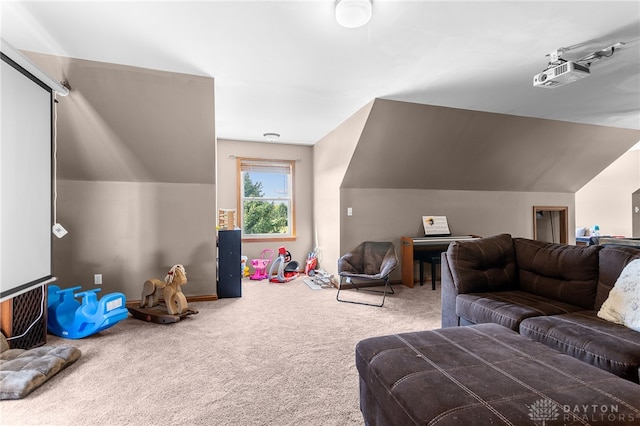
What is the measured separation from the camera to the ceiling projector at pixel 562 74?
8.45ft

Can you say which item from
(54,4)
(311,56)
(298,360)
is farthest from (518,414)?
(54,4)

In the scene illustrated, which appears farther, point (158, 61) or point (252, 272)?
point (252, 272)

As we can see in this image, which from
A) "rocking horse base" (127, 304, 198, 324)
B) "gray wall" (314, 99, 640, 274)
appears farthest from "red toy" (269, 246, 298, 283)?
"rocking horse base" (127, 304, 198, 324)

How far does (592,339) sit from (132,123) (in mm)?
4266

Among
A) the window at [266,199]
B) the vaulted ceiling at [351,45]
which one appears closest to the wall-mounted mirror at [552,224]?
the vaulted ceiling at [351,45]

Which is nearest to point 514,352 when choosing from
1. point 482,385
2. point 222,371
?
point 482,385

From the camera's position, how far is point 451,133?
4.41 m

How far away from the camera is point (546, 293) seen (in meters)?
2.52

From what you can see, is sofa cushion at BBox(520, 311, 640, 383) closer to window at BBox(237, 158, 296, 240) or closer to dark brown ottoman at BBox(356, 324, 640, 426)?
dark brown ottoman at BBox(356, 324, 640, 426)

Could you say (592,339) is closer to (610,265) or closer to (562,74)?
(610,265)

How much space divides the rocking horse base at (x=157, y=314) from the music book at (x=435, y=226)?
3.70 metres

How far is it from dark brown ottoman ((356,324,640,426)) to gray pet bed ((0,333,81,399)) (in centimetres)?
211

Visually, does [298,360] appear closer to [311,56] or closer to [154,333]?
[154,333]

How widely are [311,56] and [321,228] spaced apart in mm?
3353
